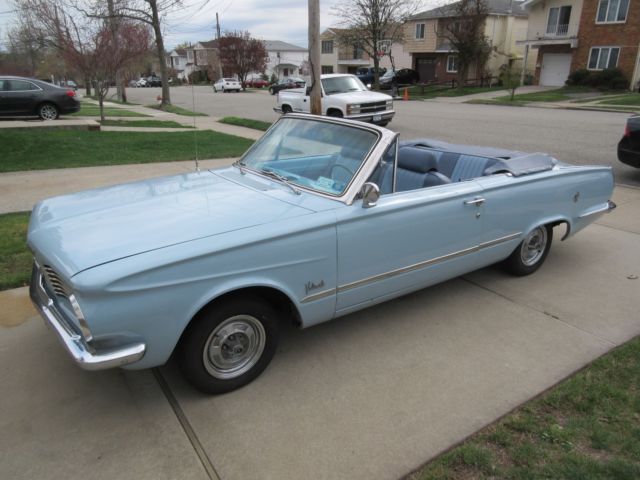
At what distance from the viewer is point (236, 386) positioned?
117 inches

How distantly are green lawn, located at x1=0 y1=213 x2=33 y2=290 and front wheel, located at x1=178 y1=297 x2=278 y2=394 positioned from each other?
2436mm

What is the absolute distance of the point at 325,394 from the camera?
9.75ft

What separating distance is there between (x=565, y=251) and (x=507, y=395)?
2.93 meters

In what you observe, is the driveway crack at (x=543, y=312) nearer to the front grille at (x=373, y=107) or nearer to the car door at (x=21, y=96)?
the front grille at (x=373, y=107)

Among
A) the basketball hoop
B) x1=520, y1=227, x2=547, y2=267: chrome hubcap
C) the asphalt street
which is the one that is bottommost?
the asphalt street

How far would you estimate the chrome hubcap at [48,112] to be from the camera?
16062mm

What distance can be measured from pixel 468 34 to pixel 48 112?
29.3 meters

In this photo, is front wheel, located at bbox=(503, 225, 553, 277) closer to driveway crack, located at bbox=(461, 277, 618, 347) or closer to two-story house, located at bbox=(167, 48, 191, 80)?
driveway crack, located at bbox=(461, 277, 618, 347)

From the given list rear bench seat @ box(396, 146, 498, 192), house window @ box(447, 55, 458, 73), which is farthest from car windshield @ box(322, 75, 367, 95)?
house window @ box(447, 55, 458, 73)

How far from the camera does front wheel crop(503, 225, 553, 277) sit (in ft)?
14.6

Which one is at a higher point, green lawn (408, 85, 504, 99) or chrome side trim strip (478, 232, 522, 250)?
chrome side trim strip (478, 232, 522, 250)

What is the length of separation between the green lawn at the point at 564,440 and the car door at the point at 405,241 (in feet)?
3.64

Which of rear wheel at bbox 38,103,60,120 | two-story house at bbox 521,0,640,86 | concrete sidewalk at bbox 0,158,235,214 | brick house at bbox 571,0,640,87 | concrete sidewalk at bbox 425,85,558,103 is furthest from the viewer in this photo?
two-story house at bbox 521,0,640,86

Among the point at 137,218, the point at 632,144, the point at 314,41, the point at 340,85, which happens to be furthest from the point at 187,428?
the point at 340,85
